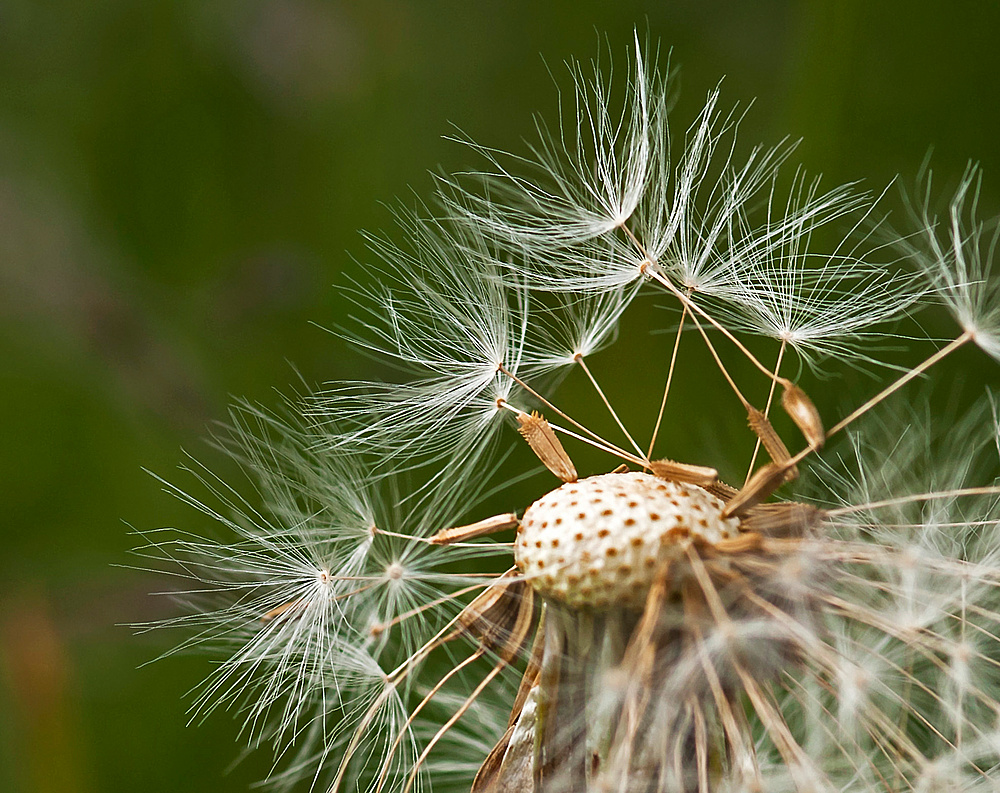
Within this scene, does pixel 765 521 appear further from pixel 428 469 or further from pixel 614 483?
pixel 428 469

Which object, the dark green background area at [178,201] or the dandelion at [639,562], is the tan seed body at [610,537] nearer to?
the dandelion at [639,562]

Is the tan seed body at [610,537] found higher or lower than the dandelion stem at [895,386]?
lower

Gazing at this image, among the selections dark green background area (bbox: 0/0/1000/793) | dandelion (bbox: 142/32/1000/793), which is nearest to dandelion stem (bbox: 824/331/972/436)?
dandelion (bbox: 142/32/1000/793)

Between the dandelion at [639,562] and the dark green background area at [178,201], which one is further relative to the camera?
the dark green background area at [178,201]

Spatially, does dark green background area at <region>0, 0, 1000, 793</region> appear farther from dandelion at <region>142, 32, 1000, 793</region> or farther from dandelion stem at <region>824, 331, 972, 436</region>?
dandelion stem at <region>824, 331, 972, 436</region>

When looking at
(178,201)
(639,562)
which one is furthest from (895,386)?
(178,201)

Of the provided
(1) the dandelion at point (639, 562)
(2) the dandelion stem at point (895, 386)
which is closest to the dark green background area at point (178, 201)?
(1) the dandelion at point (639, 562)

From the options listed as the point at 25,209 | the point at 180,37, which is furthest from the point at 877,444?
the point at 25,209
